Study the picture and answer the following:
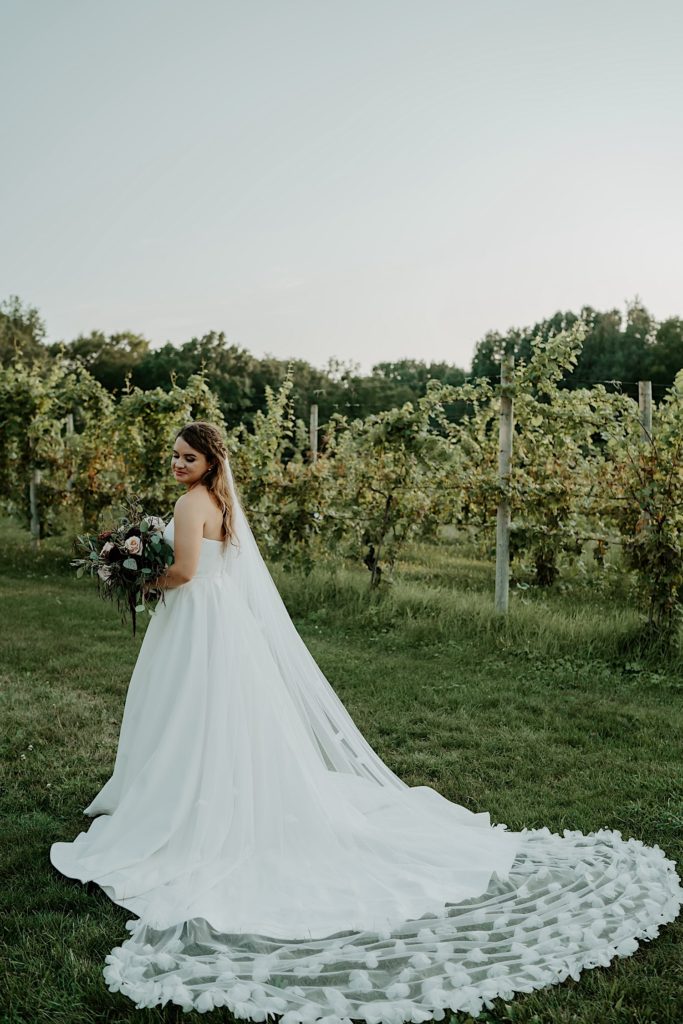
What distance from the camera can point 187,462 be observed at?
4004 millimetres

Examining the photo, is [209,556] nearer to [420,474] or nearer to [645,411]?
[645,411]

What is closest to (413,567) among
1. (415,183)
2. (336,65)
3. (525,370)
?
(525,370)

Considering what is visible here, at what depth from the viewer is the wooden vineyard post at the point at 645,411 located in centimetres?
761

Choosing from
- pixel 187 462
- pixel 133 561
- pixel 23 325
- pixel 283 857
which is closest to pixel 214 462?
pixel 187 462

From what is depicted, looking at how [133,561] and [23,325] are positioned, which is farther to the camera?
[23,325]

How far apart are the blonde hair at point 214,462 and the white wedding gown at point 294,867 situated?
200 mm

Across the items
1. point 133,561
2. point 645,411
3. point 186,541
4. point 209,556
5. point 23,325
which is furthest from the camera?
point 23,325

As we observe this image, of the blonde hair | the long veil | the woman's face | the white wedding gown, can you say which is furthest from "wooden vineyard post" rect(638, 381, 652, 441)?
the woman's face

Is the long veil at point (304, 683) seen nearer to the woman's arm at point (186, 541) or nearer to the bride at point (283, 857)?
the bride at point (283, 857)

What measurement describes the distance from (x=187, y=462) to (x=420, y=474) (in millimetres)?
5846

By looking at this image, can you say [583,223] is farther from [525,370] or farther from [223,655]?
[223,655]

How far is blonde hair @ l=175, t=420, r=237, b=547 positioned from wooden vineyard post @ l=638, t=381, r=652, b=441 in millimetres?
4850

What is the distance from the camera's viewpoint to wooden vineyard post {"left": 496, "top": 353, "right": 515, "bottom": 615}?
28.1ft

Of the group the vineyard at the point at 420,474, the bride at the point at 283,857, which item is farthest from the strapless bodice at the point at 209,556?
the vineyard at the point at 420,474
